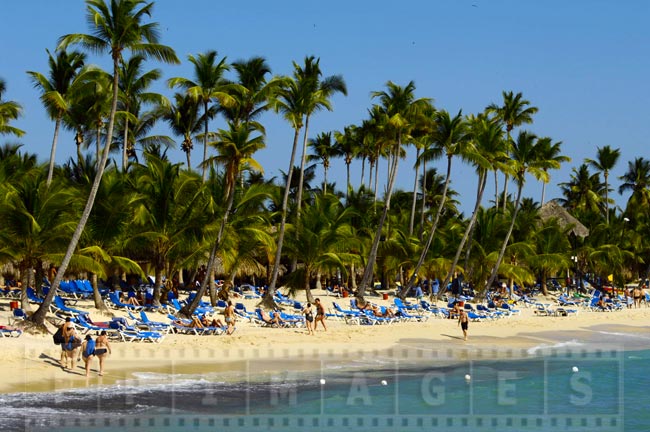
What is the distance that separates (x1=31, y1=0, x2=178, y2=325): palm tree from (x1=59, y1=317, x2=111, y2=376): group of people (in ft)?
12.0

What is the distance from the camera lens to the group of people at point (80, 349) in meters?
17.3

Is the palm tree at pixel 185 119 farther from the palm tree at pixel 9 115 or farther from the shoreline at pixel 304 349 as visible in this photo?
the shoreline at pixel 304 349

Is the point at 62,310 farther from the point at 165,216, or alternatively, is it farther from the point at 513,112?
the point at 513,112

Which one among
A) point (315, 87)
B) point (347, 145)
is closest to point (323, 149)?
point (347, 145)

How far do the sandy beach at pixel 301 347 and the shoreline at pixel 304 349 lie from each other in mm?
24

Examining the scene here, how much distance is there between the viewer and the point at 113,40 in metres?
21.8

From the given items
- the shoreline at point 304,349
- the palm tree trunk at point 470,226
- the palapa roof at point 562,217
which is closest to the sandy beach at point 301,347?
the shoreline at point 304,349

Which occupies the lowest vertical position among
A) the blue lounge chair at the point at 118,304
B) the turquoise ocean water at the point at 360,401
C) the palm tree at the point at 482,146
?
the turquoise ocean water at the point at 360,401

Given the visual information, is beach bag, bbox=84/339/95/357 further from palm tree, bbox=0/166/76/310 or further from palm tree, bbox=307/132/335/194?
palm tree, bbox=307/132/335/194

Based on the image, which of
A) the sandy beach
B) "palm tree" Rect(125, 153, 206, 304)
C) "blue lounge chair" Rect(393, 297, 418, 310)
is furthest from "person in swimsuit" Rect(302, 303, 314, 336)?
"blue lounge chair" Rect(393, 297, 418, 310)

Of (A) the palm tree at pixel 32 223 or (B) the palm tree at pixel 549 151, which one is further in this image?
(B) the palm tree at pixel 549 151

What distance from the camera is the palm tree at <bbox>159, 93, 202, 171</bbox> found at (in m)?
42.3

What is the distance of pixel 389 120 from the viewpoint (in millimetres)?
36000

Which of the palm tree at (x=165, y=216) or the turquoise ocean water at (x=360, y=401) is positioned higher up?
the palm tree at (x=165, y=216)
